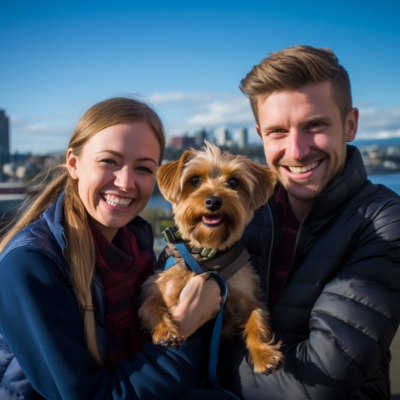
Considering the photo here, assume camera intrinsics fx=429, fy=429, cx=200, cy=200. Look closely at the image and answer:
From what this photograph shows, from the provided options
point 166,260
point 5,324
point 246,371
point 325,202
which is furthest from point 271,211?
point 5,324

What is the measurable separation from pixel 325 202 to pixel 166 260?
4.35 feet

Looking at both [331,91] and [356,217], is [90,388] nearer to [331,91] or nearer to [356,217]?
[356,217]

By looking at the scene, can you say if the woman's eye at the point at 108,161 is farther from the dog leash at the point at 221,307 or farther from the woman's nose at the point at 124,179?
the dog leash at the point at 221,307

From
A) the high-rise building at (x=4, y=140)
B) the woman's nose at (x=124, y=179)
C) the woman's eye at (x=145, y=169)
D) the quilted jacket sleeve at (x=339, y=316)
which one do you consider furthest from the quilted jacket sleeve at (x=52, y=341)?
the high-rise building at (x=4, y=140)

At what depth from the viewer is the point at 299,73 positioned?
10.5 ft

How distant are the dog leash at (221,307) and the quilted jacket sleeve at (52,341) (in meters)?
0.36

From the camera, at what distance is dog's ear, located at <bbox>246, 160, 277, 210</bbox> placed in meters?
3.56

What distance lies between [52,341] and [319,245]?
1798 millimetres

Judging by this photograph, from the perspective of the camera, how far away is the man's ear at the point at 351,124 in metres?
3.49

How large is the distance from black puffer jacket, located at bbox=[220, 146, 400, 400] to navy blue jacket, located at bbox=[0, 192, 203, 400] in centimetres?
62

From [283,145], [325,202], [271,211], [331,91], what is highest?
[331,91]

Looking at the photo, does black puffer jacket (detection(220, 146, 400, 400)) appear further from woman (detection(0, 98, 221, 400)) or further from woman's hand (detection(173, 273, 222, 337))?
woman (detection(0, 98, 221, 400))

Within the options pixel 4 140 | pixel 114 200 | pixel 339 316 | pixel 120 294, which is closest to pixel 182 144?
pixel 114 200

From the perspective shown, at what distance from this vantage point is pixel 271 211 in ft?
11.4
